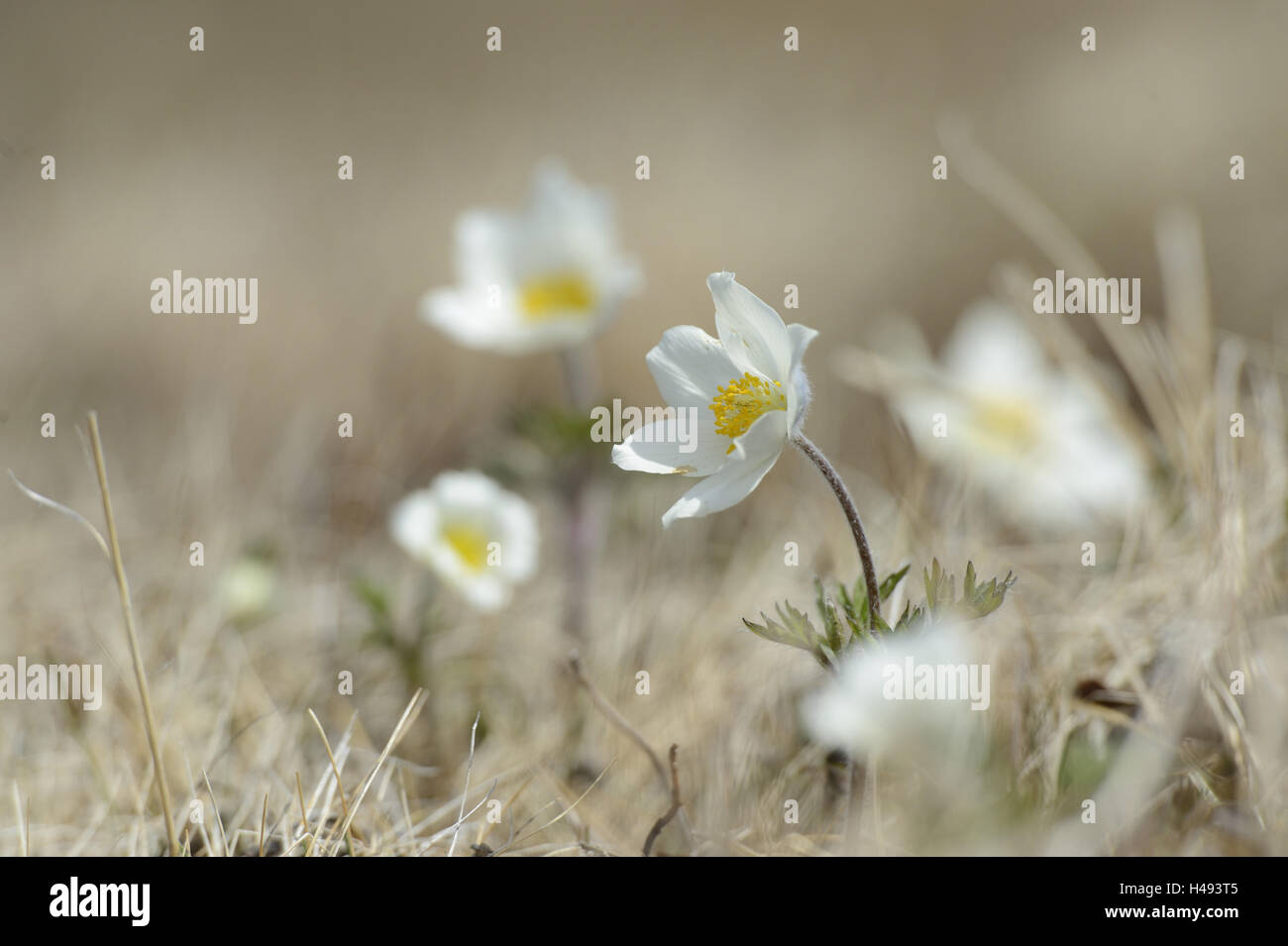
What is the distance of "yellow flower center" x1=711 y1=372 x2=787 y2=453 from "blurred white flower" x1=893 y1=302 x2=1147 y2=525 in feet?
3.78

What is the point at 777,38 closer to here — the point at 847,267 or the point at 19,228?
the point at 847,267

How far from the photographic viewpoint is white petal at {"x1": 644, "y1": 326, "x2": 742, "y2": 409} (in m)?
1.26

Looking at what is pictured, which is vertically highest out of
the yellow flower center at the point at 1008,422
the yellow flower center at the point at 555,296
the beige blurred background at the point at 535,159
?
the beige blurred background at the point at 535,159

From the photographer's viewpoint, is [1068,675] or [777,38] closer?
[1068,675]

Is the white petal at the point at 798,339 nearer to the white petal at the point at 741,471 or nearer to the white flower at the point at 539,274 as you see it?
the white petal at the point at 741,471

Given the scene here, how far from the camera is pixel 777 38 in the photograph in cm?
612

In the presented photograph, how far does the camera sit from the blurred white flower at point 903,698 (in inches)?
46.2

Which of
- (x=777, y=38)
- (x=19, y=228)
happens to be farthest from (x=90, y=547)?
(x=777, y=38)

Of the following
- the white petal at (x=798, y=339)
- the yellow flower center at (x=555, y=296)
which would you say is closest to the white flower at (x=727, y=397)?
the white petal at (x=798, y=339)

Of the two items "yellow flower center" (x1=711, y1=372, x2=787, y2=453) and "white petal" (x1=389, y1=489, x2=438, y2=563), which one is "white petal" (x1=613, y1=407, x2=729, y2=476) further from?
"white petal" (x1=389, y1=489, x2=438, y2=563)

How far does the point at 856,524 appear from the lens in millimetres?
1191

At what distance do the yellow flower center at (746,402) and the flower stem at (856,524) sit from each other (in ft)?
0.23

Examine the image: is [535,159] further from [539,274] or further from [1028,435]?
[1028,435]
